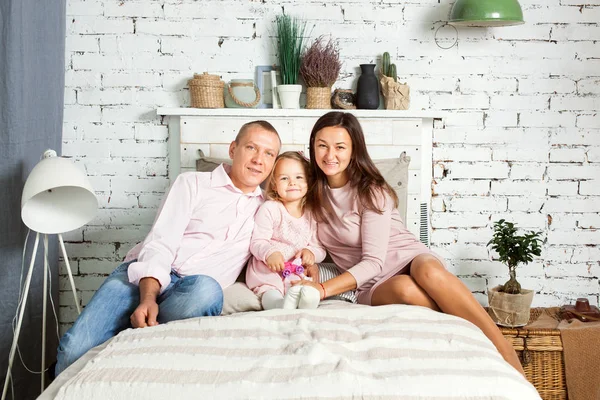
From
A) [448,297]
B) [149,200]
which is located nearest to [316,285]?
[448,297]

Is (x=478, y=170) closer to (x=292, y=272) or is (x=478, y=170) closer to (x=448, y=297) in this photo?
(x=448, y=297)

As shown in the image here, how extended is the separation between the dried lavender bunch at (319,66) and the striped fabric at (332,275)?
3.02 feet

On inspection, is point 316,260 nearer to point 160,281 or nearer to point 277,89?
point 160,281

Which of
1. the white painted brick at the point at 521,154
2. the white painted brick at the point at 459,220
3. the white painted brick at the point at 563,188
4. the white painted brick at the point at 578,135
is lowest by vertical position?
the white painted brick at the point at 459,220

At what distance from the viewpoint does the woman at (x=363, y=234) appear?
8.13 ft

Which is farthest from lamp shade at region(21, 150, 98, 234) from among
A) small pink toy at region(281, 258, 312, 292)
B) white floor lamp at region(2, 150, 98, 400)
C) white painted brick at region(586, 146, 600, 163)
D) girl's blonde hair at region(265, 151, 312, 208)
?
white painted brick at region(586, 146, 600, 163)

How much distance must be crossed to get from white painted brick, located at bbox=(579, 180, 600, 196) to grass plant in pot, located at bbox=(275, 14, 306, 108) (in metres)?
1.43

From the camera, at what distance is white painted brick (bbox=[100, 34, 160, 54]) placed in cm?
336

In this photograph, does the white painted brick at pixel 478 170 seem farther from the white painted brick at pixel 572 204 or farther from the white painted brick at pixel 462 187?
the white painted brick at pixel 572 204

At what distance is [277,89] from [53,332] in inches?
60.6

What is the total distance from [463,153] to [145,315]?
1.87 meters

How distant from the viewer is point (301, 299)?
2305 mm

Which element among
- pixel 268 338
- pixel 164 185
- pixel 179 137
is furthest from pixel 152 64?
pixel 268 338

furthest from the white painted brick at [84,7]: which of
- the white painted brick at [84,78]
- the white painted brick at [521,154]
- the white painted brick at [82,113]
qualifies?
the white painted brick at [521,154]
